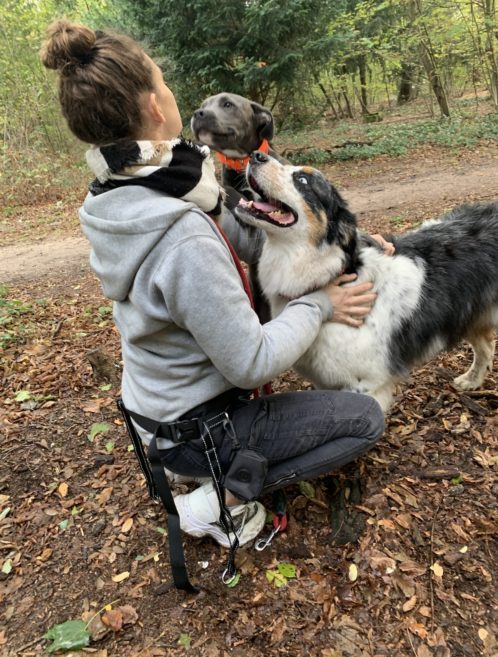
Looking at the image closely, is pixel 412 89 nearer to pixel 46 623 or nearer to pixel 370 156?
pixel 370 156

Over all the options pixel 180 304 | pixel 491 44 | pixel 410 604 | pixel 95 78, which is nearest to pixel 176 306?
pixel 180 304

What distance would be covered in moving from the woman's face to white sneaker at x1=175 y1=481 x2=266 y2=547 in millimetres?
1592

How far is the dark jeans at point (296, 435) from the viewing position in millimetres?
2111

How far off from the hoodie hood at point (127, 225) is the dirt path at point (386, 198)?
5649mm

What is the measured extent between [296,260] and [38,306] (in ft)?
13.5

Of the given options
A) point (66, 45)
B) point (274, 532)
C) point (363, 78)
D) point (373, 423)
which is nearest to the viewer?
point (66, 45)

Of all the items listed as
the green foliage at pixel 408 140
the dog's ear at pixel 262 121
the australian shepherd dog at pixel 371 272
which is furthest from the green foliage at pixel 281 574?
the green foliage at pixel 408 140

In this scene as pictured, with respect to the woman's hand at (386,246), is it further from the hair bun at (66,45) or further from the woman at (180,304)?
the hair bun at (66,45)

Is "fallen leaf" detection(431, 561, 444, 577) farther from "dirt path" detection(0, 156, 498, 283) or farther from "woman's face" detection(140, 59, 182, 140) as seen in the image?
"dirt path" detection(0, 156, 498, 283)

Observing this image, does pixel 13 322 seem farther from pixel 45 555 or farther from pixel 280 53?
pixel 280 53

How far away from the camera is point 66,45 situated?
162 centimetres

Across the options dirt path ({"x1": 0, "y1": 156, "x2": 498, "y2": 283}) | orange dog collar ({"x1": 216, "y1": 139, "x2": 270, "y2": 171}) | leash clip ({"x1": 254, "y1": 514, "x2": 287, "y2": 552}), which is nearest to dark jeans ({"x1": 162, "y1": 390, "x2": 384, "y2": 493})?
leash clip ({"x1": 254, "y1": 514, "x2": 287, "y2": 552})

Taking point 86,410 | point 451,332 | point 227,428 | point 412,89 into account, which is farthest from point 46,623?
point 412,89

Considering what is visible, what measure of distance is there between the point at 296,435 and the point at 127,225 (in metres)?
1.16
